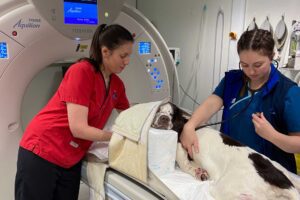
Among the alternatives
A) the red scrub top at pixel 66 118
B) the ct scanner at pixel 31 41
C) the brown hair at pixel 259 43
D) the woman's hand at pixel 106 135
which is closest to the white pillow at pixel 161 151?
the woman's hand at pixel 106 135

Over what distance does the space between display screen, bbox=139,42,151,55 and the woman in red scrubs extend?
703 millimetres

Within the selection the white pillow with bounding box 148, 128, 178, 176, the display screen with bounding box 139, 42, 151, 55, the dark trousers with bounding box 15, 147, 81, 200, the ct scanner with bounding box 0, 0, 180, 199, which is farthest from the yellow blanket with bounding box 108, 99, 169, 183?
the display screen with bounding box 139, 42, 151, 55

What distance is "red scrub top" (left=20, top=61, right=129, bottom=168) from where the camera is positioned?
50.8 inches

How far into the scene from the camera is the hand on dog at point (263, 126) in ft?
3.65

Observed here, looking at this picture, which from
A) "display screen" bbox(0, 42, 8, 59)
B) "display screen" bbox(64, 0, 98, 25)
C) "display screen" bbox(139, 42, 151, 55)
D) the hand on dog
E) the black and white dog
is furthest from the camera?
"display screen" bbox(139, 42, 151, 55)

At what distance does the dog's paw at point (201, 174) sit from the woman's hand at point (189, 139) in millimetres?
75

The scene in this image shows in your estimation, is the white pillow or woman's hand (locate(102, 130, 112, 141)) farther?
woman's hand (locate(102, 130, 112, 141))

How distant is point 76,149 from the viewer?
4.61 ft

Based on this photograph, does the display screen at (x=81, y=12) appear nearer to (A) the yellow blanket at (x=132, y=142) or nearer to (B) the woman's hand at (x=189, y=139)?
(A) the yellow blanket at (x=132, y=142)

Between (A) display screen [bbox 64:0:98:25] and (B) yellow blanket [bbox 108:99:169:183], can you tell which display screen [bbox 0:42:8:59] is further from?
(B) yellow blanket [bbox 108:99:169:183]

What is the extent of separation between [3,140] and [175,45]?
166 cm

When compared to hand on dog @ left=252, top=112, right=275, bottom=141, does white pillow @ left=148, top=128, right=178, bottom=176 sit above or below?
below

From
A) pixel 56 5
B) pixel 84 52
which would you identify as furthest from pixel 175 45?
pixel 56 5

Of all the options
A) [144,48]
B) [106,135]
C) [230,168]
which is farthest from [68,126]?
[144,48]
